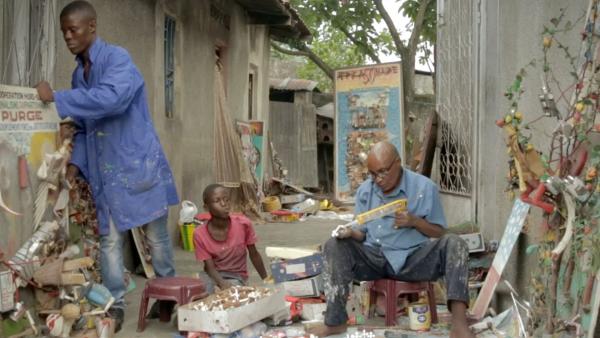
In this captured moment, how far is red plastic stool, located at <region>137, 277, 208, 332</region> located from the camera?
503cm

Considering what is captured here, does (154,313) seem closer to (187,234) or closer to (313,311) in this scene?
(313,311)

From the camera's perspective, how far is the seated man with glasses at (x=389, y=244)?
15.9 ft

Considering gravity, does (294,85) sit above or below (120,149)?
above

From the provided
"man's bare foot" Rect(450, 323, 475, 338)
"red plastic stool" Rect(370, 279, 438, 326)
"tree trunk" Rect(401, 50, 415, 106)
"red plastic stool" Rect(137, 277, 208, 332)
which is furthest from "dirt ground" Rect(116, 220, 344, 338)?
"tree trunk" Rect(401, 50, 415, 106)

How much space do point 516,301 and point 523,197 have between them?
0.82m

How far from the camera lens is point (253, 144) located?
43.7ft

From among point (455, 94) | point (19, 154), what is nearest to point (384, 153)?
point (19, 154)

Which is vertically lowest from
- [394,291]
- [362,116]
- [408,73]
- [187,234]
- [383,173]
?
[187,234]

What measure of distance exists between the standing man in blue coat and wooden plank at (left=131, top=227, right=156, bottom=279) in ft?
6.03

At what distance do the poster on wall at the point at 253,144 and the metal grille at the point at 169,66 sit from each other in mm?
3235

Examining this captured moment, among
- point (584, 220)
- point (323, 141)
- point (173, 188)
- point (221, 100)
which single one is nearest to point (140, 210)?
point (173, 188)

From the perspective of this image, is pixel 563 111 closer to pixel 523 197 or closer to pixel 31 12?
pixel 523 197

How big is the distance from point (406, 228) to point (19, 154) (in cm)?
237

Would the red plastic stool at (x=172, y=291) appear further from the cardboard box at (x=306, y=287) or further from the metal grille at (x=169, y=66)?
the metal grille at (x=169, y=66)
